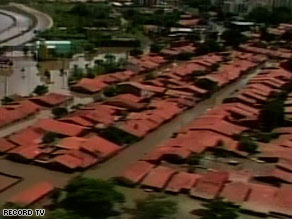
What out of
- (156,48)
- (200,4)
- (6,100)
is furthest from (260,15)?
(6,100)

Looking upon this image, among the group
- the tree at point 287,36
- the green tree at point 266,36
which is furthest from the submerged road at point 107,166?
the tree at point 287,36

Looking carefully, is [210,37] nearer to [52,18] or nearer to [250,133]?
[52,18]

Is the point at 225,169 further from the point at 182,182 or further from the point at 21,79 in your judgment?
the point at 21,79

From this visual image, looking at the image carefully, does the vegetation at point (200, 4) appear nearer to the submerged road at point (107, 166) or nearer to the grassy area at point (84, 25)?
the grassy area at point (84, 25)

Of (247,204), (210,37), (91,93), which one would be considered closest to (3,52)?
(91,93)

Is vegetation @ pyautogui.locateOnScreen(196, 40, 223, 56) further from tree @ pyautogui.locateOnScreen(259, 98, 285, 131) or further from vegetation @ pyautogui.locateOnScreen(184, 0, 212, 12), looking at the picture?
vegetation @ pyautogui.locateOnScreen(184, 0, 212, 12)
